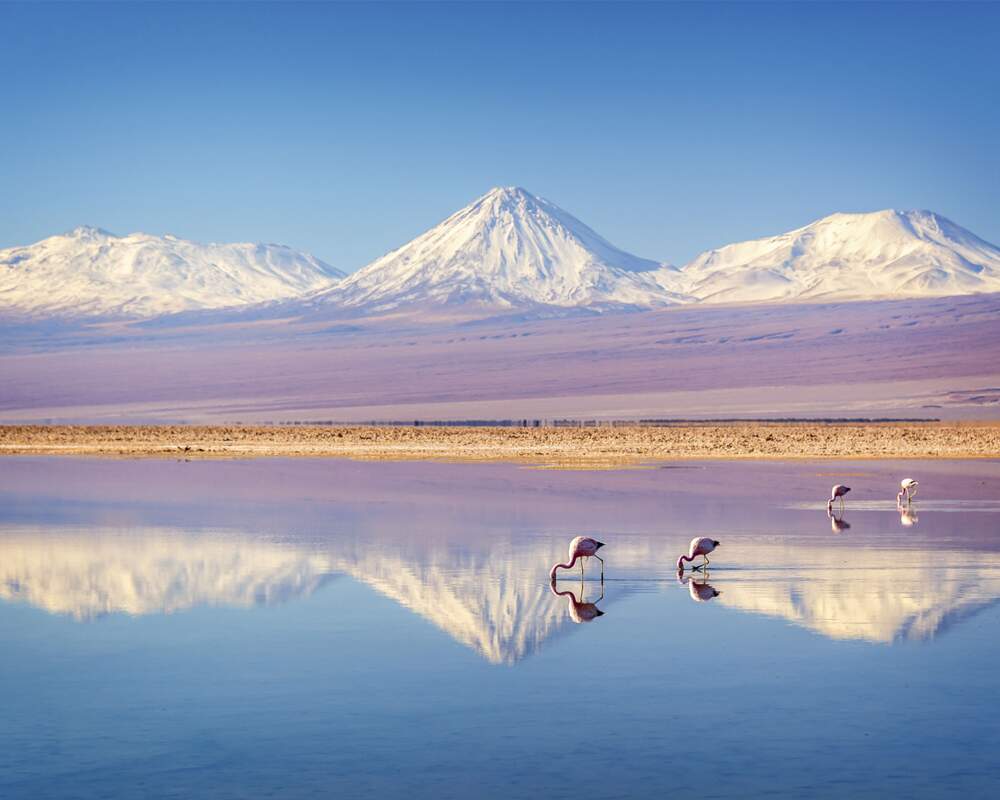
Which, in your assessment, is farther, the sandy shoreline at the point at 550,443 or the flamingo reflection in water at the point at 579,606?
the sandy shoreline at the point at 550,443

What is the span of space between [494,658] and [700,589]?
3930mm

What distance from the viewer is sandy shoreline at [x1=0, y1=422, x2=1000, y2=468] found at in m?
42.6

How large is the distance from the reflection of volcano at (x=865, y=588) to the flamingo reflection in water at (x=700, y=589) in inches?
4.8

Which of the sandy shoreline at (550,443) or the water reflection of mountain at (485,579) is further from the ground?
the sandy shoreline at (550,443)

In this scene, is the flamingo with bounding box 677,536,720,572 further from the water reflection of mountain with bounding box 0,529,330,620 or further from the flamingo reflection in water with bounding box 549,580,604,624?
the water reflection of mountain with bounding box 0,529,330,620

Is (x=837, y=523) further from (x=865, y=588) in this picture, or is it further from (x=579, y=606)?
(x=579, y=606)

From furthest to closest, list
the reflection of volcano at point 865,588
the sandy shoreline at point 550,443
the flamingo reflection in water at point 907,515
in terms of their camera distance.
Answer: the sandy shoreline at point 550,443 → the flamingo reflection in water at point 907,515 → the reflection of volcano at point 865,588

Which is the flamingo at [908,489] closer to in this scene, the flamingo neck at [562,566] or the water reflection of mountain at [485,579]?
the water reflection of mountain at [485,579]

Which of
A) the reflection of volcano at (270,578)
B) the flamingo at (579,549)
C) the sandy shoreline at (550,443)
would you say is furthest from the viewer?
the sandy shoreline at (550,443)

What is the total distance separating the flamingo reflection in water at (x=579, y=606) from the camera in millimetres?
13055

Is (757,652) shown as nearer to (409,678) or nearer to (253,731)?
(409,678)

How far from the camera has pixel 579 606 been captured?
13656 millimetres

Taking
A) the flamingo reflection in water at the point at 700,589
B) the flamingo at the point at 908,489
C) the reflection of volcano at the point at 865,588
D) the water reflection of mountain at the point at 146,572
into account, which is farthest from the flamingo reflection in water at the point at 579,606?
the flamingo at the point at 908,489

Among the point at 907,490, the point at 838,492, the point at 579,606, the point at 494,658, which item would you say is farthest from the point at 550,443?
the point at 494,658
